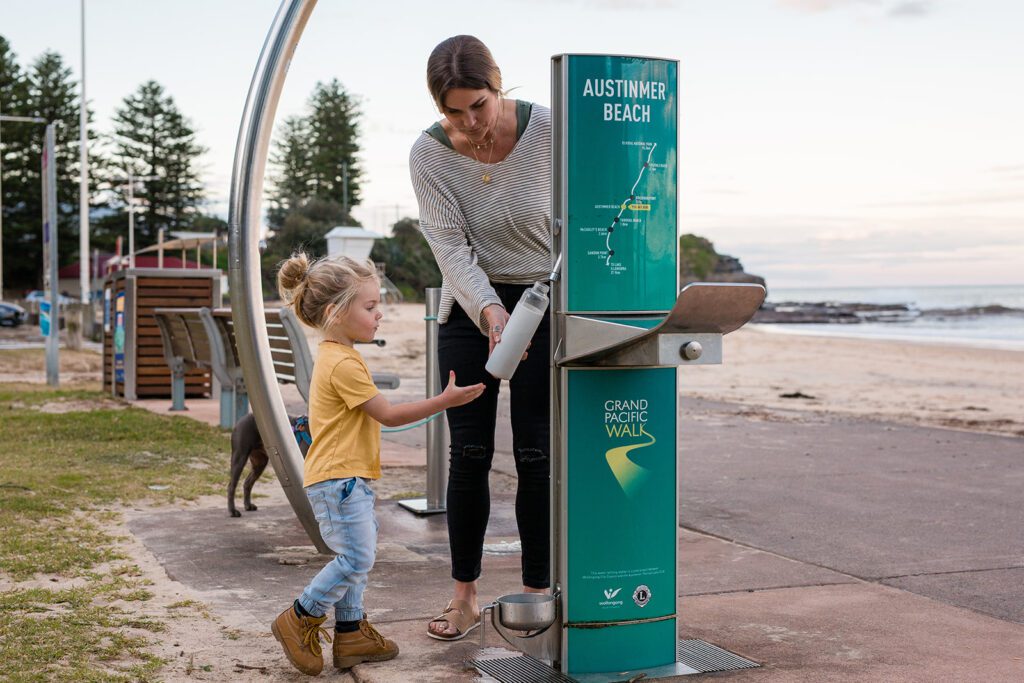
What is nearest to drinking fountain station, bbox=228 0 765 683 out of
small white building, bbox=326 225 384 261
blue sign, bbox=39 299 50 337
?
blue sign, bbox=39 299 50 337

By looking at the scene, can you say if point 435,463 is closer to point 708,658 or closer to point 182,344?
point 708,658

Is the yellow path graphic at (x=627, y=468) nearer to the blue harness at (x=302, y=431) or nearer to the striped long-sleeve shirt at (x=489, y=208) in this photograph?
the striped long-sleeve shirt at (x=489, y=208)

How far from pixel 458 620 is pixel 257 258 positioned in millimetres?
1993

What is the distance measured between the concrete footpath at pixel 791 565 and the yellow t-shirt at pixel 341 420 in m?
0.60

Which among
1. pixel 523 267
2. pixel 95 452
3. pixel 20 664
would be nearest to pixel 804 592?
pixel 523 267

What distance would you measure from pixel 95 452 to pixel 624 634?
18.1 ft

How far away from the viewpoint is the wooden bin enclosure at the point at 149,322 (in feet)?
39.1

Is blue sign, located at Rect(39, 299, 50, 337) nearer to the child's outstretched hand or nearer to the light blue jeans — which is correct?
the light blue jeans

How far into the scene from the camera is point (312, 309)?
11.7 feet

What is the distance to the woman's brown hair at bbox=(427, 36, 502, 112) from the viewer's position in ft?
11.0

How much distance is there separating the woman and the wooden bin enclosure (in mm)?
8740

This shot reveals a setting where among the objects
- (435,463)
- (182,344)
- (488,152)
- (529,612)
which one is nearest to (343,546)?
(529,612)

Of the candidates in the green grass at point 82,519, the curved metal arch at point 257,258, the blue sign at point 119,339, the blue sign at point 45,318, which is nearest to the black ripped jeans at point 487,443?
the green grass at point 82,519

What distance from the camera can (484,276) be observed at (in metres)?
3.58
